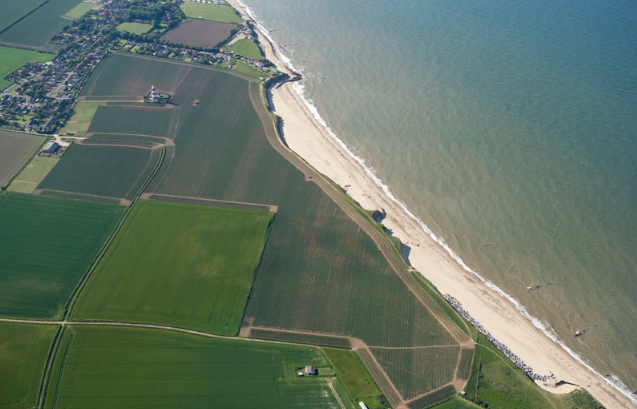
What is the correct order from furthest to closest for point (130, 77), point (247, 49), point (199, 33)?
point (199, 33) → point (247, 49) → point (130, 77)

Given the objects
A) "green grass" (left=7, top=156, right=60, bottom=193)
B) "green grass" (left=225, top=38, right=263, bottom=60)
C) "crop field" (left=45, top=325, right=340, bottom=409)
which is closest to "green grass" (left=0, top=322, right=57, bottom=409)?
"crop field" (left=45, top=325, right=340, bottom=409)

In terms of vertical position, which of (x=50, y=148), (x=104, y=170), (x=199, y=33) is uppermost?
(x=199, y=33)

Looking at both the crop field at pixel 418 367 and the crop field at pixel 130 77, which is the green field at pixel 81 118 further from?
the crop field at pixel 418 367

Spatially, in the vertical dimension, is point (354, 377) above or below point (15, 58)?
below

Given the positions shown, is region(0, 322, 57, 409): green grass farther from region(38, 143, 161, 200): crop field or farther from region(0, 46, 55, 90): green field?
region(0, 46, 55, 90): green field

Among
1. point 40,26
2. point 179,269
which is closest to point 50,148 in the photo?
point 179,269

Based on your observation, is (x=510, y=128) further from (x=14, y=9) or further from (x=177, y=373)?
(x=14, y=9)

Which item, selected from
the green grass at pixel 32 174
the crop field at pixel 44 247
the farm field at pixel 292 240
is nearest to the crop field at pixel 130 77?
the farm field at pixel 292 240
